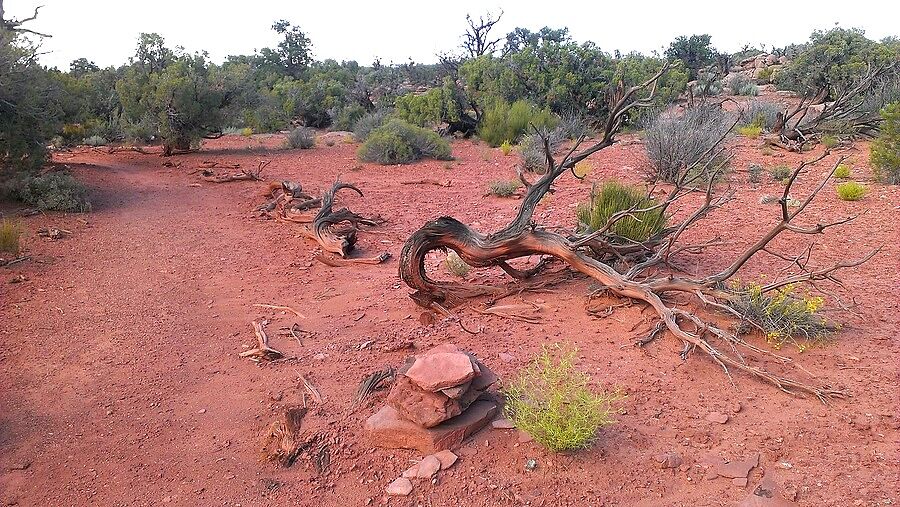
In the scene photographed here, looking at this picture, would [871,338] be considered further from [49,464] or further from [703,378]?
[49,464]

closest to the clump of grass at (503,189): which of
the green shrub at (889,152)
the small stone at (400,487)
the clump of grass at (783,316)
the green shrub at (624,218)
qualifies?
the green shrub at (624,218)

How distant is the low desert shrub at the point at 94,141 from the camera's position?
59.0ft

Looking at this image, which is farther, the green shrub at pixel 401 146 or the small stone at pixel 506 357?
the green shrub at pixel 401 146

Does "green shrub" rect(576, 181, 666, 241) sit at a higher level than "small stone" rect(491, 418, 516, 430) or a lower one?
higher

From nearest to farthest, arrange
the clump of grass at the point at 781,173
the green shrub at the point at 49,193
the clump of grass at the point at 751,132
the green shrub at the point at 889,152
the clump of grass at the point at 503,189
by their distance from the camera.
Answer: the green shrub at the point at 889,152
the green shrub at the point at 49,193
the clump of grass at the point at 781,173
the clump of grass at the point at 503,189
the clump of grass at the point at 751,132

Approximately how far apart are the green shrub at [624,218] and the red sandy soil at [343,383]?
63 centimetres

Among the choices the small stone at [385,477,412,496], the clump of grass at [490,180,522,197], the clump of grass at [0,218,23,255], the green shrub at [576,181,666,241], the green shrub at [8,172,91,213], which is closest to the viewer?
the small stone at [385,477,412,496]

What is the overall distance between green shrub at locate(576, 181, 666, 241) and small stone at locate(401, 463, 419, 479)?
3.15 meters

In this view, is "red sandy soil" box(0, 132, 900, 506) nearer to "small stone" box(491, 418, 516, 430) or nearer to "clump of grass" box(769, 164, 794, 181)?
"small stone" box(491, 418, 516, 430)

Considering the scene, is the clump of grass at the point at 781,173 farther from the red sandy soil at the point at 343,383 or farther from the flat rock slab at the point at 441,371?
the flat rock slab at the point at 441,371

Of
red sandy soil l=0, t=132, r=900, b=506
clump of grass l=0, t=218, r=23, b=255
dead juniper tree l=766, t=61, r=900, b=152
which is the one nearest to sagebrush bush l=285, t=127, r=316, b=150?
red sandy soil l=0, t=132, r=900, b=506

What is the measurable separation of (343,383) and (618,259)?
2.83m

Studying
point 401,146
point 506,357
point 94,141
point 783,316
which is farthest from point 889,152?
point 94,141

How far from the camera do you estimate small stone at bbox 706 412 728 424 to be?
3.66 meters
